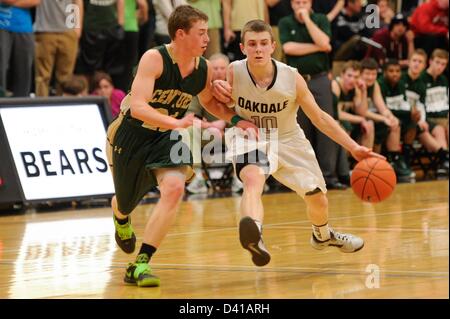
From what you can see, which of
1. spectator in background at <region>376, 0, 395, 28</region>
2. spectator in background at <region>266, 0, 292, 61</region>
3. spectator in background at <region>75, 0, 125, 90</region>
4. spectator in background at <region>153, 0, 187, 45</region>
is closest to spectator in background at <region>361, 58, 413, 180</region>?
spectator in background at <region>266, 0, 292, 61</region>

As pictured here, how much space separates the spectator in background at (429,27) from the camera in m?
16.6

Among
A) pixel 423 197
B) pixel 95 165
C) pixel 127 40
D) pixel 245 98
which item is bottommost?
pixel 423 197

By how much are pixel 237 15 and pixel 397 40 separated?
12.4 ft

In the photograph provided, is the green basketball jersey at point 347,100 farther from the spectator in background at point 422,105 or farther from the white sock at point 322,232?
the white sock at point 322,232

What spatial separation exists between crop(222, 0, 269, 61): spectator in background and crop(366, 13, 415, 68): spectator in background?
121 inches

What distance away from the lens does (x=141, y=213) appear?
35.9ft

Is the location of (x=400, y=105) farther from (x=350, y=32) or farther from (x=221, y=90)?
(x=221, y=90)

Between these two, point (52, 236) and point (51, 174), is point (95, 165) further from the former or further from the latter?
point (52, 236)

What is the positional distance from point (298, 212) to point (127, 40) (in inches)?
148

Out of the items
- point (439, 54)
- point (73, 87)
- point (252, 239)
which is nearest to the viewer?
point (252, 239)

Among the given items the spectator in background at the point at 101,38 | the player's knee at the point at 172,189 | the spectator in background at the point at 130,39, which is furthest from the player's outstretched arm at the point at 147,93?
the spectator in background at the point at 130,39

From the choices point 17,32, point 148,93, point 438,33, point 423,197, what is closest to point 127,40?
point 17,32

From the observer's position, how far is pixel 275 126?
7.23m

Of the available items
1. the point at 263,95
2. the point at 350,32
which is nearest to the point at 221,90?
the point at 263,95
